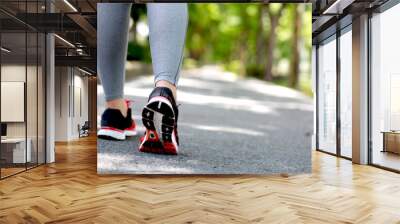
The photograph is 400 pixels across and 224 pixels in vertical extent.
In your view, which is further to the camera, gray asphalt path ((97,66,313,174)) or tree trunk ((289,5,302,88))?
tree trunk ((289,5,302,88))

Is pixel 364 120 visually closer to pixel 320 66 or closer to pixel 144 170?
pixel 320 66

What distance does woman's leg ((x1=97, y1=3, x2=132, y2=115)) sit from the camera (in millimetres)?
5227

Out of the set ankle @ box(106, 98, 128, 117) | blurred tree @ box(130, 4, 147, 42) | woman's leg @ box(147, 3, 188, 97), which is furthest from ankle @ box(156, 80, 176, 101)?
blurred tree @ box(130, 4, 147, 42)

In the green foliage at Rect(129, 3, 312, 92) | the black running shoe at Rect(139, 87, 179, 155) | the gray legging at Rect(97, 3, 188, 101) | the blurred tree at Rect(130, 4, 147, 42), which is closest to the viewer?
the black running shoe at Rect(139, 87, 179, 155)

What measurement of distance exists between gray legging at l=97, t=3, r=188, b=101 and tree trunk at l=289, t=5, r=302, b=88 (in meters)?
1.60

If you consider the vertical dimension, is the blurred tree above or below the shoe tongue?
above

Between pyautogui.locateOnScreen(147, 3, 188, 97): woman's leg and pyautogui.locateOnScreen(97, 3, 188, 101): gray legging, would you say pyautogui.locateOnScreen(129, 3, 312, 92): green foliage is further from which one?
pyautogui.locateOnScreen(147, 3, 188, 97): woman's leg

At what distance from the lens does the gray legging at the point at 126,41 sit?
16.3 ft

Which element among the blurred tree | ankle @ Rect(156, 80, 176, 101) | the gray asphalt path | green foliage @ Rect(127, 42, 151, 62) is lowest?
the gray asphalt path

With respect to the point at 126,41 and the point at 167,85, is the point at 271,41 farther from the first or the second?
the point at 126,41

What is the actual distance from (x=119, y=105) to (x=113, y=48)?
0.68 meters

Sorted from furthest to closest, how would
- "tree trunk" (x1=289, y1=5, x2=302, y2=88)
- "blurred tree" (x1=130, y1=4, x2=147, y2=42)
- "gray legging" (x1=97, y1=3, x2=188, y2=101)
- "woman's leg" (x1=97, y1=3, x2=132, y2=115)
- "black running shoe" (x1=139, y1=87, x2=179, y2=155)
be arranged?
"tree trunk" (x1=289, y1=5, x2=302, y2=88) → "blurred tree" (x1=130, y1=4, x2=147, y2=42) → "woman's leg" (x1=97, y1=3, x2=132, y2=115) → "gray legging" (x1=97, y1=3, x2=188, y2=101) → "black running shoe" (x1=139, y1=87, x2=179, y2=155)

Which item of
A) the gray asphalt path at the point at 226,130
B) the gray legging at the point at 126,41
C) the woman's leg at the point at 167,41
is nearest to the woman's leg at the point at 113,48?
the gray legging at the point at 126,41

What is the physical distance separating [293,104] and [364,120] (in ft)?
4.68
